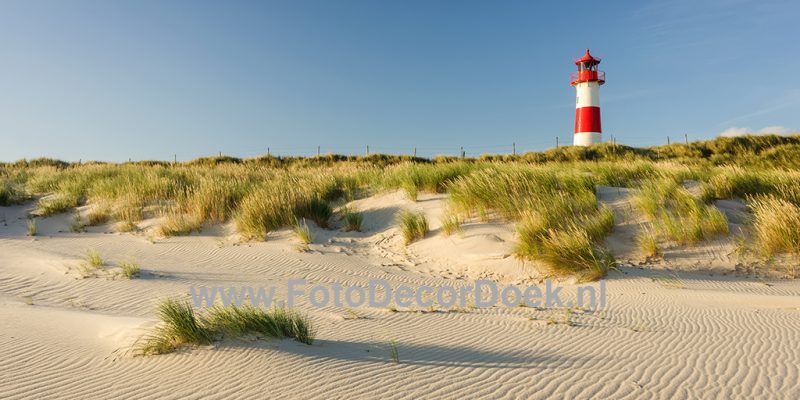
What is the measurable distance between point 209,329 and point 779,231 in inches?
332

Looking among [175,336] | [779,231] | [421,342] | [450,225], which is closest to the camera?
[175,336]

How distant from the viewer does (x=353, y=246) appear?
9.71 metres

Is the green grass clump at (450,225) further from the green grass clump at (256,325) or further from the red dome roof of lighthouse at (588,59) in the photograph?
the red dome roof of lighthouse at (588,59)

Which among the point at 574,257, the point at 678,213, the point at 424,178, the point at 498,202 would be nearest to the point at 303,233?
the point at 498,202

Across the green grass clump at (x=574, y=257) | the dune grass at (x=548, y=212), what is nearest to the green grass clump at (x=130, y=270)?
the dune grass at (x=548, y=212)

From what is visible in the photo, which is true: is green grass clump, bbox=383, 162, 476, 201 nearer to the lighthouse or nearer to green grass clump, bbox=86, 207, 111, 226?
green grass clump, bbox=86, 207, 111, 226

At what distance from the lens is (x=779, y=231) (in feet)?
25.8

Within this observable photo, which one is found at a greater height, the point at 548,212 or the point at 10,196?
the point at 10,196

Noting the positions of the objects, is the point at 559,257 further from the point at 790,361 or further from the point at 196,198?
the point at 196,198

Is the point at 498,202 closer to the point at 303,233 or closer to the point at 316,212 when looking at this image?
the point at 303,233

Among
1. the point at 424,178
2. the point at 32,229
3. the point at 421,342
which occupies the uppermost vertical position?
the point at 424,178

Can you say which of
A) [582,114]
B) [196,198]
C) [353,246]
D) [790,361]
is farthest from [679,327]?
[582,114]

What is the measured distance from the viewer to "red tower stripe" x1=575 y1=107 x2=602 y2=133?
1320 inches

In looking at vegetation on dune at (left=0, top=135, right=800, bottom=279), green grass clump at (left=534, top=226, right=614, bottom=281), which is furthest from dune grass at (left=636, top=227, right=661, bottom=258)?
green grass clump at (left=534, top=226, right=614, bottom=281)
